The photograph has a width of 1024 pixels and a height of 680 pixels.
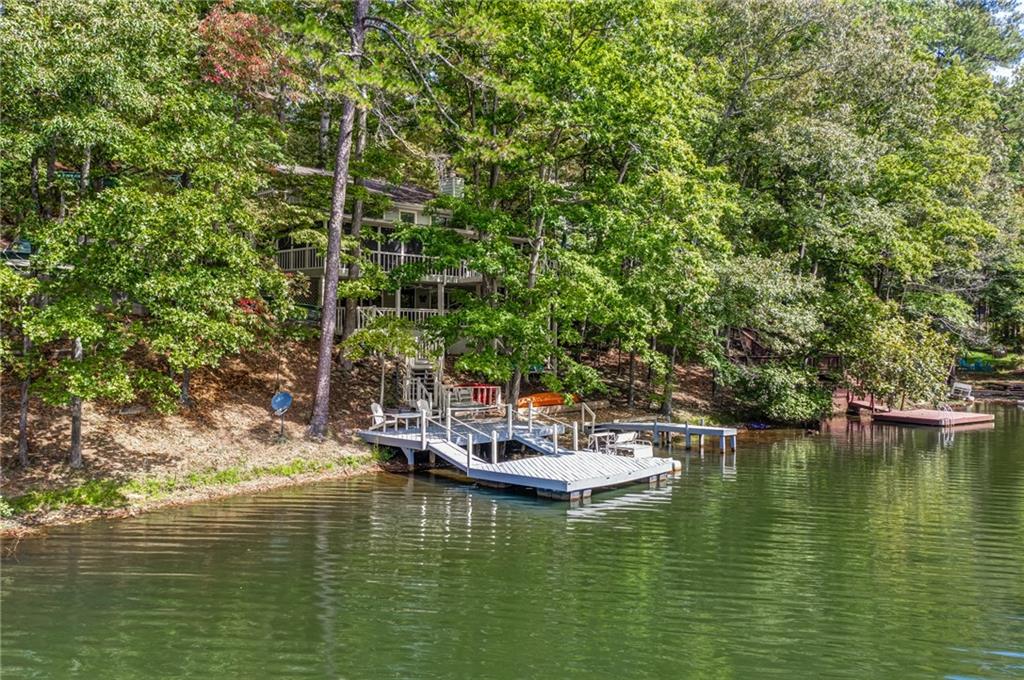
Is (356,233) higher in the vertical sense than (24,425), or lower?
higher

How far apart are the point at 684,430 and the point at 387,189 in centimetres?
1427

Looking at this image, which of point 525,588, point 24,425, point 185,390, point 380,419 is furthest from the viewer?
point 380,419

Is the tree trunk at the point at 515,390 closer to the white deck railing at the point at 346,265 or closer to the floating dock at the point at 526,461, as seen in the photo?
the floating dock at the point at 526,461

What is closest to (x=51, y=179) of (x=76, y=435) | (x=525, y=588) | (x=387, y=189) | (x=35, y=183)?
(x=35, y=183)

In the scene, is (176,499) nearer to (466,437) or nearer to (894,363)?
(466,437)

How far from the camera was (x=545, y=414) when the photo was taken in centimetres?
2705

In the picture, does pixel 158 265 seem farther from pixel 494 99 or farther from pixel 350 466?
pixel 494 99

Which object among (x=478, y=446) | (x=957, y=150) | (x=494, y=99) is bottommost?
(x=478, y=446)

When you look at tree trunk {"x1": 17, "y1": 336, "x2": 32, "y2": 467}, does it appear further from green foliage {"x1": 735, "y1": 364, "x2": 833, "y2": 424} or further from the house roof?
green foliage {"x1": 735, "y1": 364, "x2": 833, "y2": 424}

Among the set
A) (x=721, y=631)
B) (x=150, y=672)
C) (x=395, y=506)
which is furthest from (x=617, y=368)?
(x=150, y=672)

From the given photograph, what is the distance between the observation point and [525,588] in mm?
11094

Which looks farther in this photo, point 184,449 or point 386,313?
point 386,313

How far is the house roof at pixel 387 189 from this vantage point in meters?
26.5

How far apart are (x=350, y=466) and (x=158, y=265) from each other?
750cm
